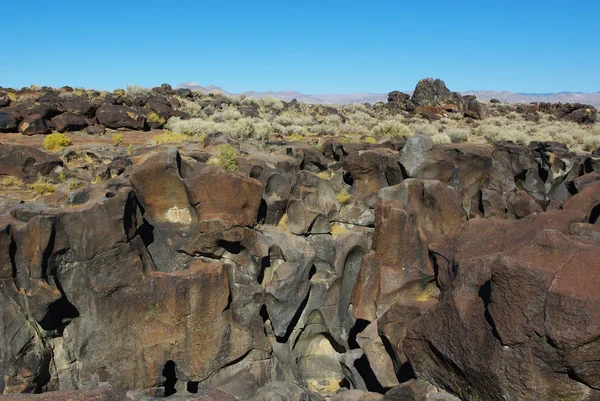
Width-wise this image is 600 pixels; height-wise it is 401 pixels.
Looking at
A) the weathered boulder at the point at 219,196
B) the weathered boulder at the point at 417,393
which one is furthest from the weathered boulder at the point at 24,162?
the weathered boulder at the point at 417,393

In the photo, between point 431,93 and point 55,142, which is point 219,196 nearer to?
point 55,142

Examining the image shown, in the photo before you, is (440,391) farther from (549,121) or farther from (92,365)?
(549,121)

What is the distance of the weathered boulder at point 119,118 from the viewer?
2258cm

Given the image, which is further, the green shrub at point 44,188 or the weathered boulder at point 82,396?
the green shrub at point 44,188

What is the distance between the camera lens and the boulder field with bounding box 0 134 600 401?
527 cm

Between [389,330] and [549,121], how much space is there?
4121 centimetres

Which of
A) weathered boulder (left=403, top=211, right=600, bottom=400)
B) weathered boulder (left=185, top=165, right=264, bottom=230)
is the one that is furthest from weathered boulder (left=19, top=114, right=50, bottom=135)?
weathered boulder (left=403, top=211, right=600, bottom=400)

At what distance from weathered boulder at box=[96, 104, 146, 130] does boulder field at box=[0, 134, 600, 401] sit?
963 cm

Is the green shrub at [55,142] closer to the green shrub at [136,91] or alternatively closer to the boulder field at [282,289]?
the boulder field at [282,289]

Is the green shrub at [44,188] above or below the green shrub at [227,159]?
below

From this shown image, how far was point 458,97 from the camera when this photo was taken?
44906 millimetres

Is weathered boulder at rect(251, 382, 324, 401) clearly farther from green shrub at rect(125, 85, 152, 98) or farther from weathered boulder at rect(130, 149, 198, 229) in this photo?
green shrub at rect(125, 85, 152, 98)

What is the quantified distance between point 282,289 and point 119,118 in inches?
622

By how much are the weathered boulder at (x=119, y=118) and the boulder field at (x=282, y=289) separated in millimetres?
9627
